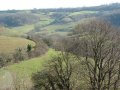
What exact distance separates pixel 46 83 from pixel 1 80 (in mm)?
15847

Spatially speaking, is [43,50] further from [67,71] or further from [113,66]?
[113,66]

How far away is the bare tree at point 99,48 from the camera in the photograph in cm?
3625

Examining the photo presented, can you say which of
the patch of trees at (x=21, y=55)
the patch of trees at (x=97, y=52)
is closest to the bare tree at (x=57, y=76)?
the patch of trees at (x=97, y=52)

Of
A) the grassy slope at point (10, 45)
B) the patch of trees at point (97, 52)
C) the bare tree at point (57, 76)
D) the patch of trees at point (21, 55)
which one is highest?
the patch of trees at point (97, 52)

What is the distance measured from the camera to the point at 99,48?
36875 millimetres

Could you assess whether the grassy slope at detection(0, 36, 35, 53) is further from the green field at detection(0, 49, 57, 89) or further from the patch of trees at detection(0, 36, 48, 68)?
the green field at detection(0, 49, 57, 89)

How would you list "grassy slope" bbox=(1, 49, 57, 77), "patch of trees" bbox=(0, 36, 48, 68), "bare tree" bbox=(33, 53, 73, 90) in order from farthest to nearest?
"patch of trees" bbox=(0, 36, 48, 68)
"grassy slope" bbox=(1, 49, 57, 77)
"bare tree" bbox=(33, 53, 73, 90)

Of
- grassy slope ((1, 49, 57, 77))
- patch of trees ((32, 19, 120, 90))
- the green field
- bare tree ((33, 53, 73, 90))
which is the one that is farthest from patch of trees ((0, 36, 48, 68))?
patch of trees ((32, 19, 120, 90))

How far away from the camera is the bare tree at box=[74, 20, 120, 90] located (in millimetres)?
36250

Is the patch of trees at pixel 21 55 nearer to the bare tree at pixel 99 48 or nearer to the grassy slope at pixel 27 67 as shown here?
the grassy slope at pixel 27 67

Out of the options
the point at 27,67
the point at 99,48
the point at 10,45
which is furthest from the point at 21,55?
the point at 99,48

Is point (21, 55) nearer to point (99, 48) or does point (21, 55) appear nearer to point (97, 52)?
point (97, 52)

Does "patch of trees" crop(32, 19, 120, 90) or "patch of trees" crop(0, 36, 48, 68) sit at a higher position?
"patch of trees" crop(32, 19, 120, 90)

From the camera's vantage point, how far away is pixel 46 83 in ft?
175
